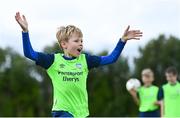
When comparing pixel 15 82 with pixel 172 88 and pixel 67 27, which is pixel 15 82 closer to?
pixel 172 88

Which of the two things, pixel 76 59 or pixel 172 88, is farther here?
pixel 172 88

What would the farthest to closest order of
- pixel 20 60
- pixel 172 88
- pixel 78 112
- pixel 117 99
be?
1. pixel 117 99
2. pixel 20 60
3. pixel 172 88
4. pixel 78 112

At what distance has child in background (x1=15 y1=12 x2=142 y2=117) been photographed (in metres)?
7.45

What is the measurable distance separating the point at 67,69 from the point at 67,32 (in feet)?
1.47

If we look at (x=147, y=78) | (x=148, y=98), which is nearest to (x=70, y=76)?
(x=147, y=78)

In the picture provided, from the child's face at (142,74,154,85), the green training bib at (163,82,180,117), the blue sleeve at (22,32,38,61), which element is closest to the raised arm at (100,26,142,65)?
the blue sleeve at (22,32,38,61)

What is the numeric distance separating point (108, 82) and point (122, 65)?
3.53 m

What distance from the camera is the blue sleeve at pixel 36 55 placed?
7.38 metres

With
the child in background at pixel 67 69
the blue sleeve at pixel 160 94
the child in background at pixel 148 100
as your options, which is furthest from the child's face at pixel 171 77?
the child in background at pixel 67 69

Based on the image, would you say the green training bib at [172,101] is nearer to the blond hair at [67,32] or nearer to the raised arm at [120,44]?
the raised arm at [120,44]

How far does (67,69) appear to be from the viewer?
24.9ft

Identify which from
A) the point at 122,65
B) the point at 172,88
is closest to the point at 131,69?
the point at 122,65

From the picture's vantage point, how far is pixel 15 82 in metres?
60.7

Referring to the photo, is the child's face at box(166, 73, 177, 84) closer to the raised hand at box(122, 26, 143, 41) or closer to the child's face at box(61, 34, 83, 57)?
the raised hand at box(122, 26, 143, 41)
